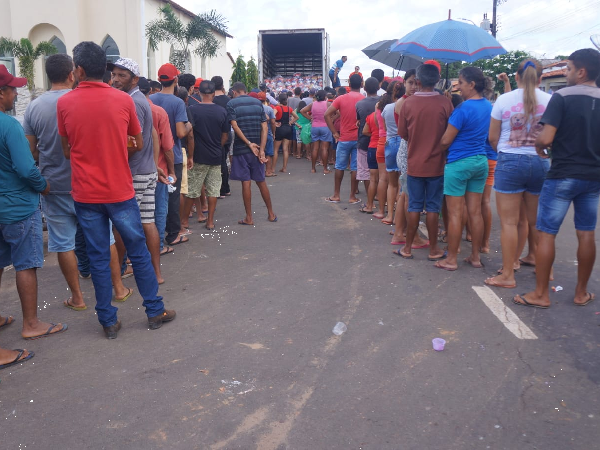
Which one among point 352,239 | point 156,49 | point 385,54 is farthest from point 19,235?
point 156,49

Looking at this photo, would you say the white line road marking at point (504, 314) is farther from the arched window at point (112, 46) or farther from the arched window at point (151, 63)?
the arched window at point (151, 63)

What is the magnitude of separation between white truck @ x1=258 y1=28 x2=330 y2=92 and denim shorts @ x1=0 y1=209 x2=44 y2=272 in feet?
49.6

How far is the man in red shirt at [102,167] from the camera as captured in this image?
13.3 feet

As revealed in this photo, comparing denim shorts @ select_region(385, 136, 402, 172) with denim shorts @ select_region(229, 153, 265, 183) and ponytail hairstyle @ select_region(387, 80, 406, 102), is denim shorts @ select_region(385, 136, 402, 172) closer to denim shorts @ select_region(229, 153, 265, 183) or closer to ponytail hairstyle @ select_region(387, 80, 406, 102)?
ponytail hairstyle @ select_region(387, 80, 406, 102)

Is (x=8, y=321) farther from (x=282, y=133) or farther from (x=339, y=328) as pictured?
(x=282, y=133)

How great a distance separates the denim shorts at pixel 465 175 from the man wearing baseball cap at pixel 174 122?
310 centimetres

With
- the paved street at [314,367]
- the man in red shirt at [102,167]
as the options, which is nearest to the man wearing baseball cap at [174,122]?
the paved street at [314,367]

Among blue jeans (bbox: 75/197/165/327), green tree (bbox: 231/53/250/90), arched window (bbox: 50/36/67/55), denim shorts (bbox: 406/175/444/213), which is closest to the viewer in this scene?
blue jeans (bbox: 75/197/165/327)

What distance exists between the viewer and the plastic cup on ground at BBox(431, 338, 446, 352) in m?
4.07

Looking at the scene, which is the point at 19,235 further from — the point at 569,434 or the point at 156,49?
the point at 156,49

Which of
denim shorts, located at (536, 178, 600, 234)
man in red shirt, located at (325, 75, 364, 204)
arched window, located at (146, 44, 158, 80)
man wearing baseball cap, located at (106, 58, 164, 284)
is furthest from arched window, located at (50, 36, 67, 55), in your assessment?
denim shorts, located at (536, 178, 600, 234)

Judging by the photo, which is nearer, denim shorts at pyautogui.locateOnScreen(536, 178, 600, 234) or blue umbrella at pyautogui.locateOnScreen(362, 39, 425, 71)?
denim shorts at pyautogui.locateOnScreen(536, 178, 600, 234)

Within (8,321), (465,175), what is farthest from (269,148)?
(8,321)

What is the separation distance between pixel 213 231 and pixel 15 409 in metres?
4.68
